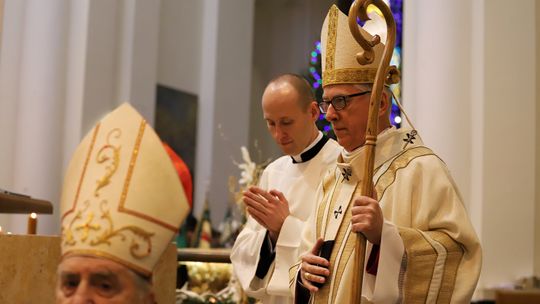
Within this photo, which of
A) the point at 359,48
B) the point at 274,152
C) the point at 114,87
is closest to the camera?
the point at 359,48

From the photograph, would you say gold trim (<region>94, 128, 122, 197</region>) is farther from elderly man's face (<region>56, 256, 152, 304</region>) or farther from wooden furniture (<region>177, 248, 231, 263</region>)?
wooden furniture (<region>177, 248, 231, 263</region>)

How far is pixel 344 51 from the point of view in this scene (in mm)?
3852

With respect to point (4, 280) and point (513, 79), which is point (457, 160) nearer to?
point (513, 79)

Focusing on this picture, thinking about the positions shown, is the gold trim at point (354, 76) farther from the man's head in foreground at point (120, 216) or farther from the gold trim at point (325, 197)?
the man's head in foreground at point (120, 216)

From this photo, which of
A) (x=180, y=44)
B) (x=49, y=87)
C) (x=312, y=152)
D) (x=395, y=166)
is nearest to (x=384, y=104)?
(x=395, y=166)

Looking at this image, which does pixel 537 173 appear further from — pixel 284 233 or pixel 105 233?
pixel 105 233

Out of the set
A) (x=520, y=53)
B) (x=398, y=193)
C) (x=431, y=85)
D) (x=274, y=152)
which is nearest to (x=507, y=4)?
(x=520, y=53)

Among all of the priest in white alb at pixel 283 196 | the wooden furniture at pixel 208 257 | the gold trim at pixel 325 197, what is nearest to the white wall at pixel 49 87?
the wooden furniture at pixel 208 257

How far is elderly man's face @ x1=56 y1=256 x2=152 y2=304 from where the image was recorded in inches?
95.6

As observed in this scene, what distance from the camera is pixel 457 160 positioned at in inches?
258

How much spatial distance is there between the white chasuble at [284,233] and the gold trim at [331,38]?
2.29 ft

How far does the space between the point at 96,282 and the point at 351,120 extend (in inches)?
Answer: 61.3

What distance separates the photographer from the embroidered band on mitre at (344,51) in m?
3.72

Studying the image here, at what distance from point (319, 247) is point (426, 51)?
3.63m
